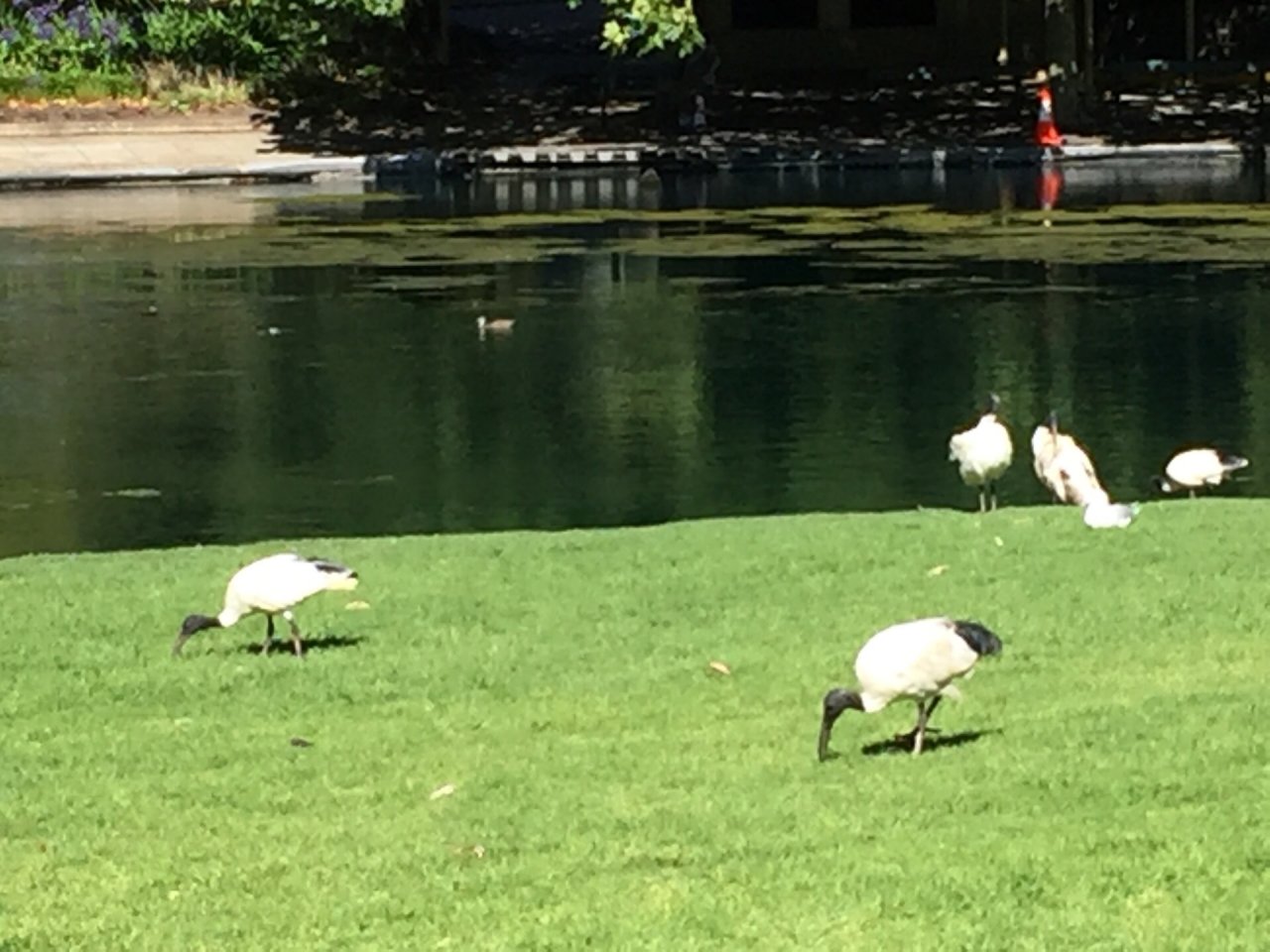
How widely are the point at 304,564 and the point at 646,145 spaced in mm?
35500

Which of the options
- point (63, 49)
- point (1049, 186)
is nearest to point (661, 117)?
point (1049, 186)

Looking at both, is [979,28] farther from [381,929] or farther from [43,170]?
[381,929]

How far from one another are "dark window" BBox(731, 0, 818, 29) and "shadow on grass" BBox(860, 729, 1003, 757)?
4658 cm

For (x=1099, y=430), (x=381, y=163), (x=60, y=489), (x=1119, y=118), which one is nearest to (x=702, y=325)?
(x=1099, y=430)

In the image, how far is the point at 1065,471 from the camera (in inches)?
620

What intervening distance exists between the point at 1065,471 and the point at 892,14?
40.5 m

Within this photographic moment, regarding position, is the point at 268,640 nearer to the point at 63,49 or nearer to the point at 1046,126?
the point at 1046,126

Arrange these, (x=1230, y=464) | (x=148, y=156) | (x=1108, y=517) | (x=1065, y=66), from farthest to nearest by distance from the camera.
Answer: (x=148, y=156) < (x=1065, y=66) < (x=1230, y=464) < (x=1108, y=517)

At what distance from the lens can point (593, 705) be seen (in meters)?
10.3

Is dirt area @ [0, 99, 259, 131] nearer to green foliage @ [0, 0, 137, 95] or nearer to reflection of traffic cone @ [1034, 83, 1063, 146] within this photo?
green foliage @ [0, 0, 137, 95]

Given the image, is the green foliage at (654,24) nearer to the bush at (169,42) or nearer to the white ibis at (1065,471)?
the bush at (169,42)

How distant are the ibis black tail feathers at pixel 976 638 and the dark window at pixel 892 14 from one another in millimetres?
47261

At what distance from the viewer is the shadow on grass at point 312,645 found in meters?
11.6

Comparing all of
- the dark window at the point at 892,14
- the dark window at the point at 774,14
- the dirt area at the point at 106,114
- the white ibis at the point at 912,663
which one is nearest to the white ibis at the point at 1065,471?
the white ibis at the point at 912,663
